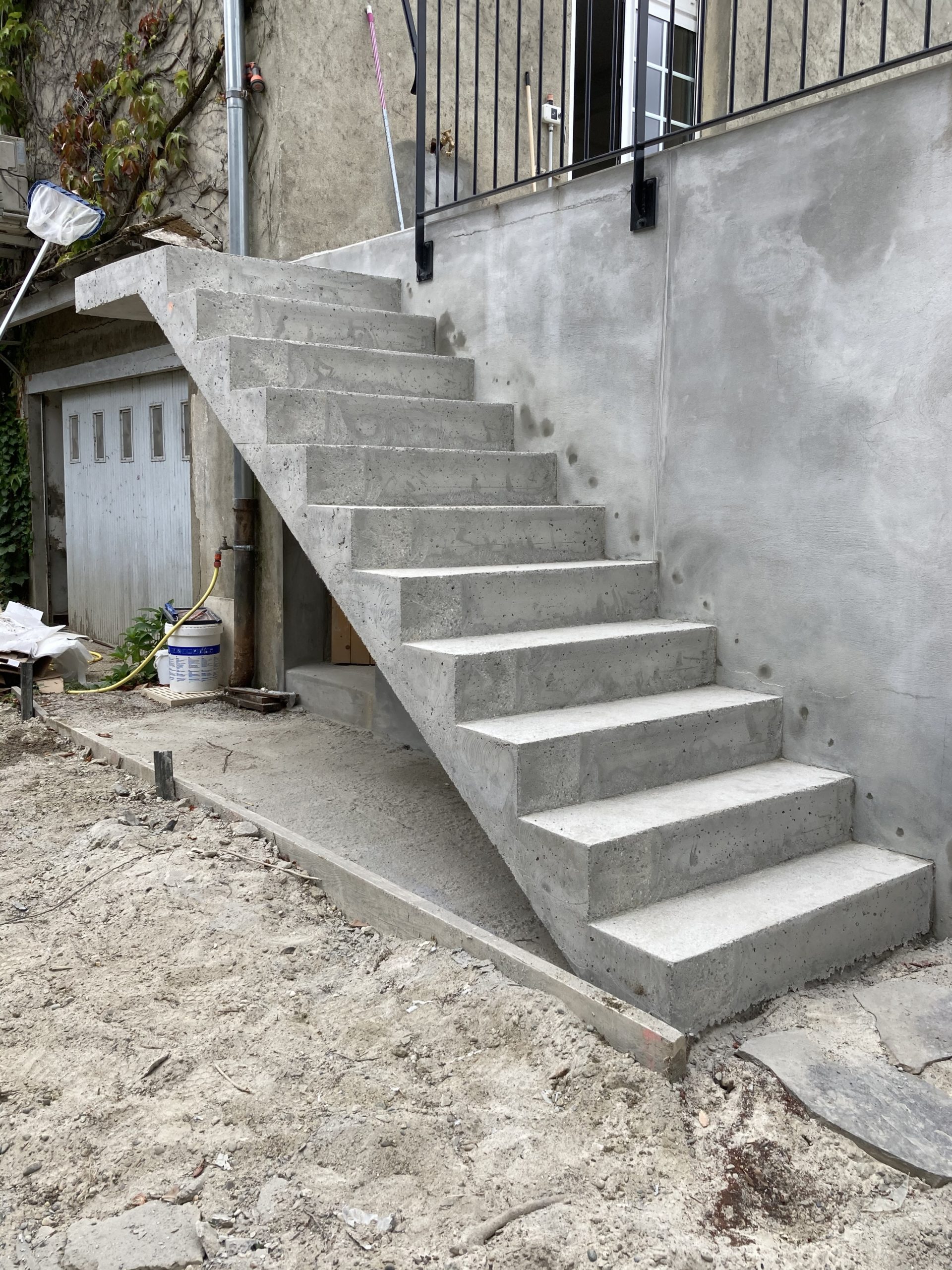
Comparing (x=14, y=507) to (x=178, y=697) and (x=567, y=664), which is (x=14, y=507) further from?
(x=567, y=664)

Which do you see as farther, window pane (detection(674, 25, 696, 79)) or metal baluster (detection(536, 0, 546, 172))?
window pane (detection(674, 25, 696, 79))

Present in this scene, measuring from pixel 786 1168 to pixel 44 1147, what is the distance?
1554 mm

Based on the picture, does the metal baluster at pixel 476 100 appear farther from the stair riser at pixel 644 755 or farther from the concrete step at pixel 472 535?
the stair riser at pixel 644 755

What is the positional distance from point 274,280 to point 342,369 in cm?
81

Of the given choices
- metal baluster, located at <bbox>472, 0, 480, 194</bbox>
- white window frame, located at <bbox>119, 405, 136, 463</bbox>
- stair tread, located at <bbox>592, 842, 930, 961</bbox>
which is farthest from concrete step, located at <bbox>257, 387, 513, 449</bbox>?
white window frame, located at <bbox>119, 405, 136, 463</bbox>

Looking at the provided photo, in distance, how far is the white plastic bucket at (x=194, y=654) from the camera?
21.1 feet

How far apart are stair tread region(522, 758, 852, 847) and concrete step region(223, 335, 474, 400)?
7.47 ft

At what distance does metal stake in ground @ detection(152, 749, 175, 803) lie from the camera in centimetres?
430

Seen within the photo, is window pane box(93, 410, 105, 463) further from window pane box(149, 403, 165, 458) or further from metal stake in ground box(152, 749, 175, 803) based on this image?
metal stake in ground box(152, 749, 175, 803)

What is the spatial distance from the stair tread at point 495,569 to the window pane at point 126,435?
504 cm

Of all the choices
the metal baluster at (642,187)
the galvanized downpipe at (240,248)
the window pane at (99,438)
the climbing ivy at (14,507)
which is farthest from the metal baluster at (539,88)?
the climbing ivy at (14,507)

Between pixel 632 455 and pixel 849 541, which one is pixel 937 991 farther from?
pixel 632 455

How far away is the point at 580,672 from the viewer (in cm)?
342

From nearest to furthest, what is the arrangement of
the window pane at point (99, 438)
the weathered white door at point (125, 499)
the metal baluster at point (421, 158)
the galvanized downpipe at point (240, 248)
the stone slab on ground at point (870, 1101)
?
1. the stone slab on ground at point (870, 1101)
2. the metal baluster at point (421, 158)
3. the galvanized downpipe at point (240, 248)
4. the weathered white door at point (125, 499)
5. the window pane at point (99, 438)
